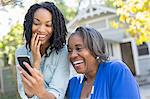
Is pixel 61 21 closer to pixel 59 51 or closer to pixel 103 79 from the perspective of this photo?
pixel 59 51

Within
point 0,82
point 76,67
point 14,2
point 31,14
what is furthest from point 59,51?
point 0,82

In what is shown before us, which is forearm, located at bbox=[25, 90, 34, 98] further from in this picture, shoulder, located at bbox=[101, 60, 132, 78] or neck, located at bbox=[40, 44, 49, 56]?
shoulder, located at bbox=[101, 60, 132, 78]

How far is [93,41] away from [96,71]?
0.68 feet

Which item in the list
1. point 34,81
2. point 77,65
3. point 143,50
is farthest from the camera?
point 143,50

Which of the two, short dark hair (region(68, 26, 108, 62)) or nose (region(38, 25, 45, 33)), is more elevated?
nose (region(38, 25, 45, 33))

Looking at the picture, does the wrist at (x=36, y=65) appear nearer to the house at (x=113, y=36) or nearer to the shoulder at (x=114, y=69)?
the shoulder at (x=114, y=69)

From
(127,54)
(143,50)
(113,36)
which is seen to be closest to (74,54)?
(143,50)

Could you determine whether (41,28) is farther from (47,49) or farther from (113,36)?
(113,36)

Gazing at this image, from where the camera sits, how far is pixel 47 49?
6.30 feet

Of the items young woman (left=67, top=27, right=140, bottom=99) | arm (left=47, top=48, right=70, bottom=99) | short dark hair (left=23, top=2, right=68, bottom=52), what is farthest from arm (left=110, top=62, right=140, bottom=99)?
short dark hair (left=23, top=2, right=68, bottom=52)

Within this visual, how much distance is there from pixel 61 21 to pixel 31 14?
19cm

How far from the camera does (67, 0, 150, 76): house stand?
17.4 m

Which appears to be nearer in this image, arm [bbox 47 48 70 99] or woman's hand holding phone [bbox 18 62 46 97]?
woman's hand holding phone [bbox 18 62 46 97]

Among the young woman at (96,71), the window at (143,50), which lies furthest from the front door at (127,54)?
the young woman at (96,71)
